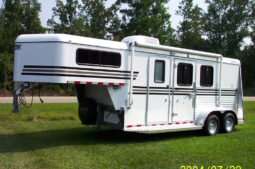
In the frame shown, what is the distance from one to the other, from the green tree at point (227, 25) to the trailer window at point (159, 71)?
42506 mm

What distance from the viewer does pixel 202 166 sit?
620 cm

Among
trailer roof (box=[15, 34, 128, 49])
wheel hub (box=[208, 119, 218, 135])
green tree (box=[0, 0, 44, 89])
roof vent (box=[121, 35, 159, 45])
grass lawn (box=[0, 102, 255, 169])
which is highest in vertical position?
green tree (box=[0, 0, 44, 89])

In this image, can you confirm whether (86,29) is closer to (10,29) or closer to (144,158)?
(10,29)

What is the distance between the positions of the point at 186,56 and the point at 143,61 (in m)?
1.89

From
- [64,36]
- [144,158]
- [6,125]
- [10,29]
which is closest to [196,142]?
[144,158]

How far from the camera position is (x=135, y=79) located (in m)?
8.49

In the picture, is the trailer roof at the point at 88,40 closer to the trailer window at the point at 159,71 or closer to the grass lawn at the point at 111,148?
the trailer window at the point at 159,71

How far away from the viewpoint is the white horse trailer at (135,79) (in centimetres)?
735

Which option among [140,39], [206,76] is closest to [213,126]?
[206,76]

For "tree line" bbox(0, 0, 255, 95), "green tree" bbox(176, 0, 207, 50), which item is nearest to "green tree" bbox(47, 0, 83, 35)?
"tree line" bbox(0, 0, 255, 95)

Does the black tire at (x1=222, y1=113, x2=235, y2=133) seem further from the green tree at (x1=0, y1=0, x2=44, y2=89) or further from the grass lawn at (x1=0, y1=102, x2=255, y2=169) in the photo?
the green tree at (x1=0, y1=0, x2=44, y2=89)

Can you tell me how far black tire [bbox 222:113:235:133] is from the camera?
1059 centimetres

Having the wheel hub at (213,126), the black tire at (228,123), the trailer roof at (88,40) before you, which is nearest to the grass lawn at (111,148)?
the wheel hub at (213,126)

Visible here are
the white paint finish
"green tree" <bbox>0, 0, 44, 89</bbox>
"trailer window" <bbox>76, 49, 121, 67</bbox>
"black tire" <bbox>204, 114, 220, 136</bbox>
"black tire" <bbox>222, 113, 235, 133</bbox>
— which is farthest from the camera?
"green tree" <bbox>0, 0, 44, 89</bbox>
